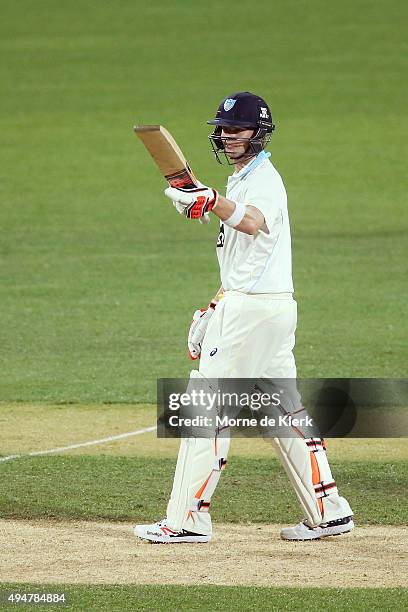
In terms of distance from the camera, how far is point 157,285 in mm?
16688

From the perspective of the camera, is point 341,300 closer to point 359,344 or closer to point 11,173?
point 359,344

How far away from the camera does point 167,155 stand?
6.73 meters

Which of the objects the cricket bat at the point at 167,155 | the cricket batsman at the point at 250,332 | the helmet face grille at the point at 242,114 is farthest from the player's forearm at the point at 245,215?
the helmet face grille at the point at 242,114

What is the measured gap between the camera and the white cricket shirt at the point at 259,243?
6934 mm

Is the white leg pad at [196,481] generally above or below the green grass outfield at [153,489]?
above

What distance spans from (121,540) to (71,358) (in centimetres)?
588

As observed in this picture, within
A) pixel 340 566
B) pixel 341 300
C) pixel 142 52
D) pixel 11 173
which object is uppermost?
pixel 142 52

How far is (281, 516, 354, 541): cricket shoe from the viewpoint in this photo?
23.6ft

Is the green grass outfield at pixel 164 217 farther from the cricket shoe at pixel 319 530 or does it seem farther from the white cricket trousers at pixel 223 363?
the white cricket trousers at pixel 223 363

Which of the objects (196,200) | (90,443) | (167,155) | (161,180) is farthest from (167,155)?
(161,180)

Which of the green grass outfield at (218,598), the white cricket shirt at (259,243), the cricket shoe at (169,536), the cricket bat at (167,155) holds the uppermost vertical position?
the cricket bat at (167,155)

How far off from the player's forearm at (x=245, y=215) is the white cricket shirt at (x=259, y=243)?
88 millimetres

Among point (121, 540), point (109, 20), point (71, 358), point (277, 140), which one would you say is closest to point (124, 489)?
point (121, 540)

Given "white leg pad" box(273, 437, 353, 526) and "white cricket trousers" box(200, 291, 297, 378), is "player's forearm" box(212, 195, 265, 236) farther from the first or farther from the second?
"white leg pad" box(273, 437, 353, 526)
